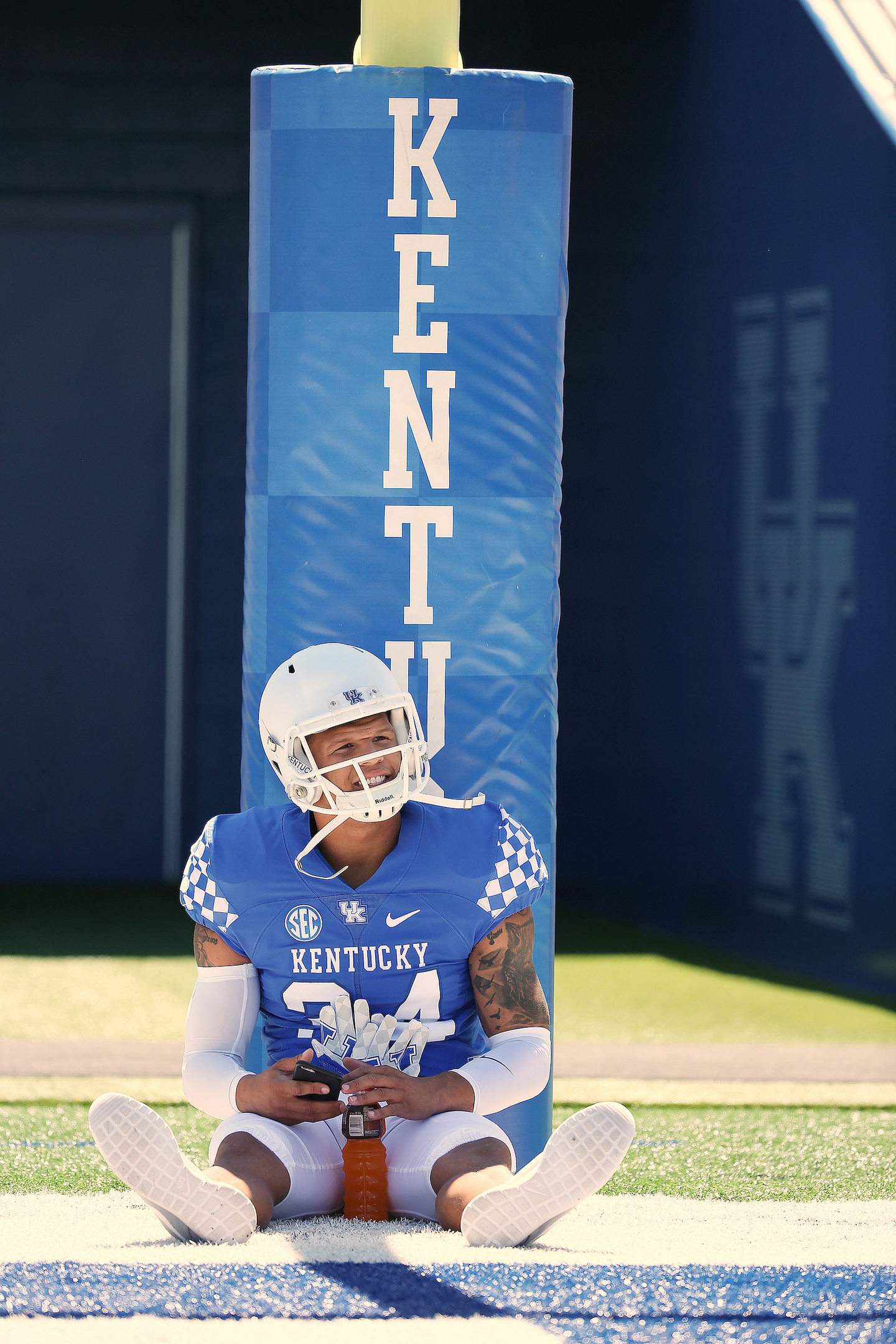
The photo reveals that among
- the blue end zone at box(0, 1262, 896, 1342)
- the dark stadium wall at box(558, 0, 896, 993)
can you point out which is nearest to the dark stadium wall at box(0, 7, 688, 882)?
the dark stadium wall at box(558, 0, 896, 993)

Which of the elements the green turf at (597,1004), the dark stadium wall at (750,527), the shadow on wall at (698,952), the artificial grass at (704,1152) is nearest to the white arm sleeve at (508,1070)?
the artificial grass at (704,1152)

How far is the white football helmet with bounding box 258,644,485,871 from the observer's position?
2.59 metres

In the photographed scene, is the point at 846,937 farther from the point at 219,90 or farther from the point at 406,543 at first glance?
the point at 219,90

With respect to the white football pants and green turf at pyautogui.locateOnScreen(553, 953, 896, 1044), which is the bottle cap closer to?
the white football pants

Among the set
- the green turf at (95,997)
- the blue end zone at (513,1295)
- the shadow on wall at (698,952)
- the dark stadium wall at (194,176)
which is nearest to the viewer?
the blue end zone at (513,1295)

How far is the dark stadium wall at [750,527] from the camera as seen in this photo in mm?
5539

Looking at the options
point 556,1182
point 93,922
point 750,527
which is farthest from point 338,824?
point 93,922

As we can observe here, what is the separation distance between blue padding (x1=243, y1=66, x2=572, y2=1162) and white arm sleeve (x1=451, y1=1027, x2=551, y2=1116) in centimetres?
45

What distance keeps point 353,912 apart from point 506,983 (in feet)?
0.86

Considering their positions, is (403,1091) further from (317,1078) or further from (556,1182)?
(556,1182)

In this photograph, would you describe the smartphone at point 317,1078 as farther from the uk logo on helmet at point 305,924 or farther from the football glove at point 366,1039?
the uk logo on helmet at point 305,924

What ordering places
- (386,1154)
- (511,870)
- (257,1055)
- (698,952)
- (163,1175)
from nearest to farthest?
(163,1175) < (386,1154) < (511,870) < (257,1055) < (698,952)

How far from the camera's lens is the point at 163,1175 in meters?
2.29

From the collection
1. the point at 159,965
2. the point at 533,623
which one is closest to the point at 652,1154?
the point at 533,623
